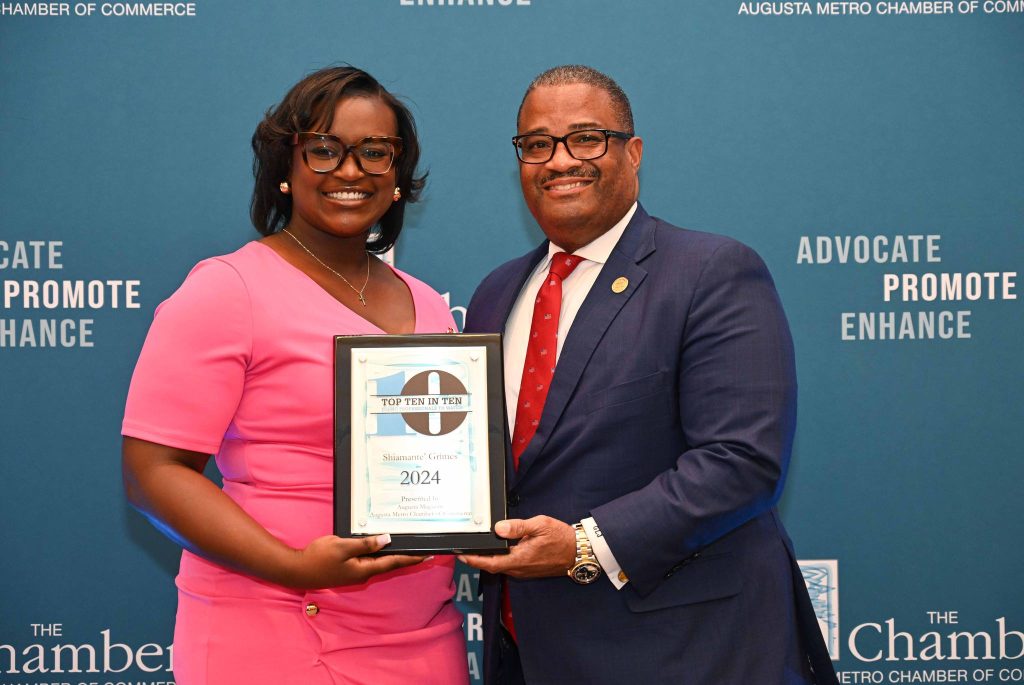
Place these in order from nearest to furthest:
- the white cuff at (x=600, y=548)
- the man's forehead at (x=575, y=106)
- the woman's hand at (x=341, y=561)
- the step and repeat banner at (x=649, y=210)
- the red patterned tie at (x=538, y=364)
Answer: the woman's hand at (x=341, y=561)
the white cuff at (x=600, y=548)
the red patterned tie at (x=538, y=364)
the man's forehead at (x=575, y=106)
the step and repeat banner at (x=649, y=210)

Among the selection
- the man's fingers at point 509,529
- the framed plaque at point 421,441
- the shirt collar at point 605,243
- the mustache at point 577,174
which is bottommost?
the man's fingers at point 509,529

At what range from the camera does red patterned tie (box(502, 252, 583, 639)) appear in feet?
6.33

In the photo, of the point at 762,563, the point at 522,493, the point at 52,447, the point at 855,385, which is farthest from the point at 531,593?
the point at 52,447

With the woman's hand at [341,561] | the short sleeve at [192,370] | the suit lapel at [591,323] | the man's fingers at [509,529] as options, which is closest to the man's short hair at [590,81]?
the suit lapel at [591,323]

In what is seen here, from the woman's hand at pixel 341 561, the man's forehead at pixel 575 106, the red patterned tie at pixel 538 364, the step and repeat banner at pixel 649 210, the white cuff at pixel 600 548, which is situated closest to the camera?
the woman's hand at pixel 341 561

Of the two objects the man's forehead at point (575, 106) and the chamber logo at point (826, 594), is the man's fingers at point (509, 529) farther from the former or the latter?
the chamber logo at point (826, 594)

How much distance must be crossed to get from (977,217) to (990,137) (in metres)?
0.25

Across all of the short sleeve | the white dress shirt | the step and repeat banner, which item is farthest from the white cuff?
the step and repeat banner

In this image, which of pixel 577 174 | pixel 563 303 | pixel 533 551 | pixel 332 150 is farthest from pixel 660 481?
→ pixel 332 150

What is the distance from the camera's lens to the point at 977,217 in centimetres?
298

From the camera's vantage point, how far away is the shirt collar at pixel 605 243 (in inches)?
81.8

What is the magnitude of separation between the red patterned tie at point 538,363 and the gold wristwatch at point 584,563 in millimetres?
202

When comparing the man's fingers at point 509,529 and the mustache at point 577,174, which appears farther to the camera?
the mustache at point 577,174

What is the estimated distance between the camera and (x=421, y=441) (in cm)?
171
